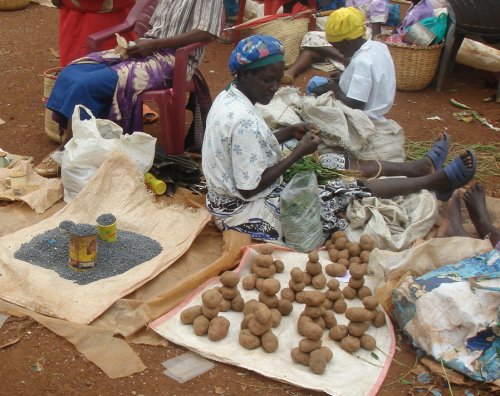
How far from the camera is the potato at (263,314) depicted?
2.90 metres

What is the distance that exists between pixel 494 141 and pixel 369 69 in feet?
5.63

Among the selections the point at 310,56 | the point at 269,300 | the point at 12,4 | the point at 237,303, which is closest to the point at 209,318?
the point at 237,303

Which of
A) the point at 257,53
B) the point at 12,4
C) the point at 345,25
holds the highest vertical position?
the point at 257,53

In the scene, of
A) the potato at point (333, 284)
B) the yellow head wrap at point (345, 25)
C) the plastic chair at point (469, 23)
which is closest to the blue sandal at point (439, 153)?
the yellow head wrap at point (345, 25)

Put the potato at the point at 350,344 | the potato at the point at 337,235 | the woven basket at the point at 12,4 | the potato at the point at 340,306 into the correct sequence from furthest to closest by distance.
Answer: the woven basket at the point at 12,4 < the potato at the point at 337,235 < the potato at the point at 340,306 < the potato at the point at 350,344

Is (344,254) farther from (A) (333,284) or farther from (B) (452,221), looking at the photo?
(B) (452,221)

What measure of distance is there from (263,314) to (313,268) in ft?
2.03

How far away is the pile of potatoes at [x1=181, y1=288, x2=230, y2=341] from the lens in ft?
9.87

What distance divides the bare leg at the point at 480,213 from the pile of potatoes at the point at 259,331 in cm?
157

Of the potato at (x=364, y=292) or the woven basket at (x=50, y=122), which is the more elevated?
the potato at (x=364, y=292)

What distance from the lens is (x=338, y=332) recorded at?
9.97 ft

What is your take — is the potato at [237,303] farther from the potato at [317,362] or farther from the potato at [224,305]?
the potato at [317,362]

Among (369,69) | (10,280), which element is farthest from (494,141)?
(10,280)

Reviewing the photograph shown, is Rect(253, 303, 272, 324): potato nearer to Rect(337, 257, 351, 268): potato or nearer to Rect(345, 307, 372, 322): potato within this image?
Rect(345, 307, 372, 322): potato
